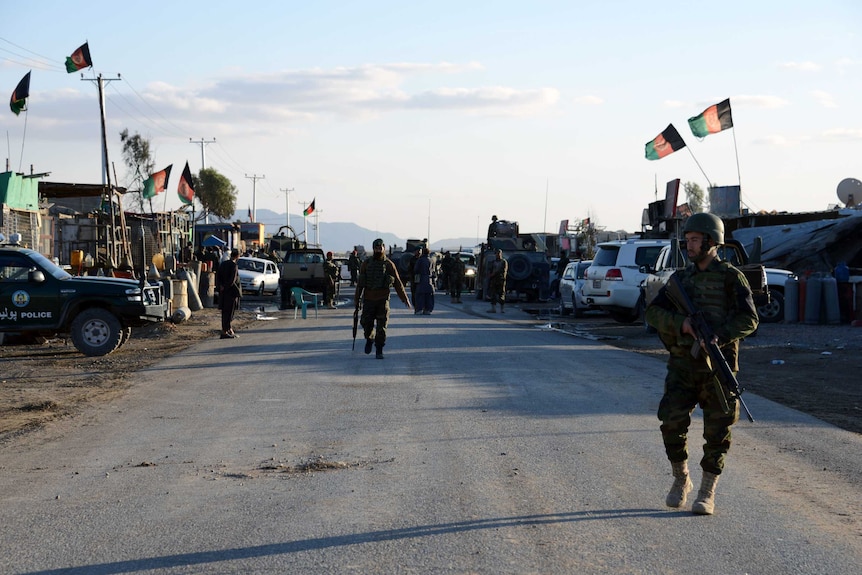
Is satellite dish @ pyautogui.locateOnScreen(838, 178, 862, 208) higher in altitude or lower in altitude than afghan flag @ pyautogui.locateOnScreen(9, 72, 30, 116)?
lower

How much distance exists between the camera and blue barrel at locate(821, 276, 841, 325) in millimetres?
23141

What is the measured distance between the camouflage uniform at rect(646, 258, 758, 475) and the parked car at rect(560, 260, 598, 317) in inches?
761

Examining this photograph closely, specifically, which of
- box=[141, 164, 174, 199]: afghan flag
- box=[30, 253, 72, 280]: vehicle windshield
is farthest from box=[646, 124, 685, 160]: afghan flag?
box=[30, 253, 72, 280]: vehicle windshield

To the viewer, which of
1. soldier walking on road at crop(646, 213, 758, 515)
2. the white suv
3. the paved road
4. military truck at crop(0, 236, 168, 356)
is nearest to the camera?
the paved road

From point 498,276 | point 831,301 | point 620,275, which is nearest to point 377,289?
point 620,275

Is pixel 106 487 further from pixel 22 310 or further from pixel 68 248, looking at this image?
pixel 68 248

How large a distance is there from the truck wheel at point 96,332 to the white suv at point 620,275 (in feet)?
37.6

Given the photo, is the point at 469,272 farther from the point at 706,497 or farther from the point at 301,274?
the point at 706,497

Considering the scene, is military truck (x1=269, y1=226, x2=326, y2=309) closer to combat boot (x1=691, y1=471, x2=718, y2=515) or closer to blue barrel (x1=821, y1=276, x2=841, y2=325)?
blue barrel (x1=821, y1=276, x2=841, y2=325)

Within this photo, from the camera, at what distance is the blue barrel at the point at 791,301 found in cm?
2373

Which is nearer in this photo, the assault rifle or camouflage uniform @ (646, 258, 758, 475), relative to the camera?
the assault rifle

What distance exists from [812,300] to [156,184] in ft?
78.6

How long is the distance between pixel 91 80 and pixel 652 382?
36955mm

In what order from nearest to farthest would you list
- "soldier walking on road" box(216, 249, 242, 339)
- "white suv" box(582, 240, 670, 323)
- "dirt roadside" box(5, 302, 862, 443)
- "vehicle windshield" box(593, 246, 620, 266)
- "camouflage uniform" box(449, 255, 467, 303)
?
"dirt roadside" box(5, 302, 862, 443)
"soldier walking on road" box(216, 249, 242, 339)
"white suv" box(582, 240, 670, 323)
"vehicle windshield" box(593, 246, 620, 266)
"camouflage uniform" box(449, 255, 467, 303)
